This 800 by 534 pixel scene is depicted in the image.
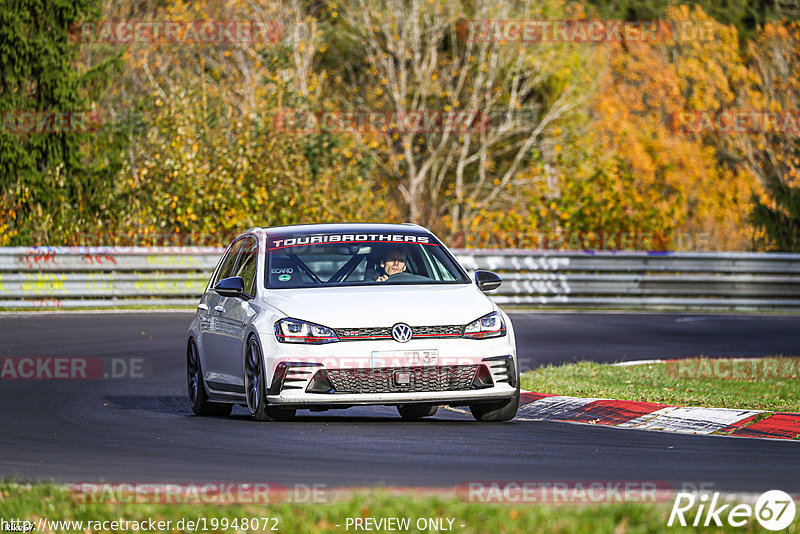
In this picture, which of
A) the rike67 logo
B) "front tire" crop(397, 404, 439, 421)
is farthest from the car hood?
the rike67 logo

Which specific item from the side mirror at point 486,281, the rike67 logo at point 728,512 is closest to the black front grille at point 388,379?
the side mirror at point 486,281

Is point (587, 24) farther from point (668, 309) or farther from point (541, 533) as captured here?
point (541, 533)

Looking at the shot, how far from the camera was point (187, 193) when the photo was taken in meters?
30.9

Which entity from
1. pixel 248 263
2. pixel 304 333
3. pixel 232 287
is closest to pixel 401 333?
pixel 304 333

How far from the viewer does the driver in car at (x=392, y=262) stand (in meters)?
11.9

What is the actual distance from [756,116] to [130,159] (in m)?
31.8

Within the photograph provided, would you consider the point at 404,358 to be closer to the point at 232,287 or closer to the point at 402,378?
the point at 402,378

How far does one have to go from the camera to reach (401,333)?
10.8 m

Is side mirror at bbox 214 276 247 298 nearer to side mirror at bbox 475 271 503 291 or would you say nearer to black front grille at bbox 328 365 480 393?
black front grille at bbox 328 365 480 393

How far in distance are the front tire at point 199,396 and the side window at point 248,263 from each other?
2.92 feet

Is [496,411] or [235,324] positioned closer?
[496,411]

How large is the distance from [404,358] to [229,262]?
3167 millimetres

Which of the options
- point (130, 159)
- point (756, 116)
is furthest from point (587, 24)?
point (130, 159)

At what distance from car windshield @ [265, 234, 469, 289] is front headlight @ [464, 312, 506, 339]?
767 mm
